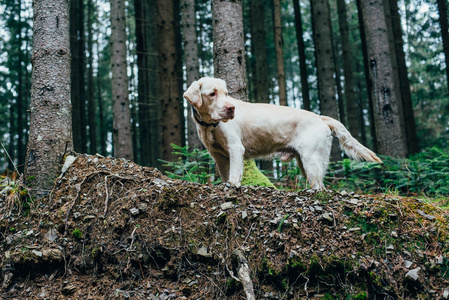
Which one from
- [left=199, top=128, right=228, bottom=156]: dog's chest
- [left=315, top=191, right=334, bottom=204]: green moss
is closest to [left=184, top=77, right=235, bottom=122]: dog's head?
[left=199, top=128, right=228, bottom=156]: dog's chest

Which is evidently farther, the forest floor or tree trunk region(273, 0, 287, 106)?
tree trunk region(273, 0, 287, 106)

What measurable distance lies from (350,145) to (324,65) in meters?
8.51

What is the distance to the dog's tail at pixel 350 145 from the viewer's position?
211 inches

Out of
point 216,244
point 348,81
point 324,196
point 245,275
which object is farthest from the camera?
point 348,81

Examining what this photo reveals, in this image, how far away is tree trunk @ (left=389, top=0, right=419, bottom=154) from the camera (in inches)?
594

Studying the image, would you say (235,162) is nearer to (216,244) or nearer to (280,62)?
(216,244)

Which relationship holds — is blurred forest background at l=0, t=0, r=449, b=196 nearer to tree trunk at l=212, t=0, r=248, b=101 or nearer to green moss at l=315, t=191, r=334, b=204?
tree trunk at l=212, t=0, r=248, b=101

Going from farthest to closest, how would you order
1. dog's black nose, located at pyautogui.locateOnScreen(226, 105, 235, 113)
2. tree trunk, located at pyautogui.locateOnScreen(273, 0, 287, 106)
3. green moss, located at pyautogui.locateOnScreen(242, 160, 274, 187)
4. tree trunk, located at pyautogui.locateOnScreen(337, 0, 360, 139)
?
tree trunk, located at pyautogui.locateOnScreen(337, 0, 360, 139) → tree trunk, located at pyautogui.locateOnScreen(273, 0, 287, 106) → green moss, located at pyautogui.locateOnScreen(242, 160, 274, 187) → dog's black nose, located at pyautogui.locateOnScreen(226, 105, 235, 113)

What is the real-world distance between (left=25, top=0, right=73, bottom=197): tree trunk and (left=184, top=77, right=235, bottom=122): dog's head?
1883 mm

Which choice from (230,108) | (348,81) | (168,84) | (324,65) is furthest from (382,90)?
(348,81)

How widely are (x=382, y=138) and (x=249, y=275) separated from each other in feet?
23.8

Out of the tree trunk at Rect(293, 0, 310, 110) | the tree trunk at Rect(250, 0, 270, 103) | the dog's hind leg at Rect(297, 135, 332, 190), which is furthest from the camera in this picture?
the tree trunk at Rect(250, 0, 270, 103)

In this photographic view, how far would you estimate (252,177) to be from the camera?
19.4 feet

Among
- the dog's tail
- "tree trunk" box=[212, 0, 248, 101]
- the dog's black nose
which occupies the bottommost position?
the dog's tail
